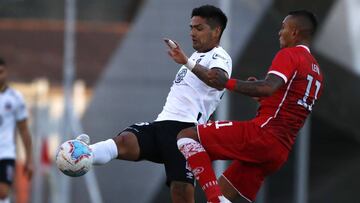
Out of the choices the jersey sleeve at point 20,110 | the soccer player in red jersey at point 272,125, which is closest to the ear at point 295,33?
the soccer player in red jersey at point 272,125

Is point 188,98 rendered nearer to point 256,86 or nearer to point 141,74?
point 256,86

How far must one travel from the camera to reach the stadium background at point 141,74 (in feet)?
60.5

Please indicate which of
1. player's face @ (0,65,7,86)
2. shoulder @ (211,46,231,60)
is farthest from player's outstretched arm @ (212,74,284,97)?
player's face @ (0,65,7,86)

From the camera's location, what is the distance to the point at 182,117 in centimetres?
1111

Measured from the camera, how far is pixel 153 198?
62.1 ft

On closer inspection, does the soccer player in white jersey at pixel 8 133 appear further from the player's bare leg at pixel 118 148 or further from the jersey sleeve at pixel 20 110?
the player's bare leg at pixel 118 148

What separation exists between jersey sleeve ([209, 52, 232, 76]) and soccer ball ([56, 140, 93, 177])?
4.21ft

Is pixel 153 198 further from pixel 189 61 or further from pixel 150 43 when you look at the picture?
pixel 189 61

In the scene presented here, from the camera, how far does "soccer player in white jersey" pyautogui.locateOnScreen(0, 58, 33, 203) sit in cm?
1419

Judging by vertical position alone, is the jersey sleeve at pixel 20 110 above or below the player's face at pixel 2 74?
below

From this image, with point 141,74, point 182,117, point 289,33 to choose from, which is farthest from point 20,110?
point 141,74

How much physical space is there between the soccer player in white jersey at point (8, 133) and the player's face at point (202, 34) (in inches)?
150

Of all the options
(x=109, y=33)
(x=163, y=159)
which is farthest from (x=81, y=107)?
(x=163, y=159)

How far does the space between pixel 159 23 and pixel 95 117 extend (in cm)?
176
